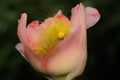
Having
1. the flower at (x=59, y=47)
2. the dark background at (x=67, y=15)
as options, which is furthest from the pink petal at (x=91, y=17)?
the dark background at (x=67, y=15)

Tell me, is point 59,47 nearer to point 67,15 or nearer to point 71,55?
point 71,55

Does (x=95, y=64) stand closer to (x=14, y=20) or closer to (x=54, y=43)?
(x=14, y=20)

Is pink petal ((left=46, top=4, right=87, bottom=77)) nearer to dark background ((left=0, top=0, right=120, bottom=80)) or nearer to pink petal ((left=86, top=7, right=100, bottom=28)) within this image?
pink petal ((left=86, top=7, right=100, bottom=28))

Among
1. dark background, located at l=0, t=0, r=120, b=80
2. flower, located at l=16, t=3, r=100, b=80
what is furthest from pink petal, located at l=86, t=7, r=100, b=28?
dark background, located at l=0, t=0, r=120, b=80

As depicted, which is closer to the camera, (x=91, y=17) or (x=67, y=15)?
(x=91, y=17)

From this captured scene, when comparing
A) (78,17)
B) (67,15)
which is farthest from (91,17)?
(67,15)

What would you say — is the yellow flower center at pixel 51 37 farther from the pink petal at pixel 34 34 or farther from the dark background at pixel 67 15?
the dark background at pixel 67 15

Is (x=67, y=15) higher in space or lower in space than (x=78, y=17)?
lower
